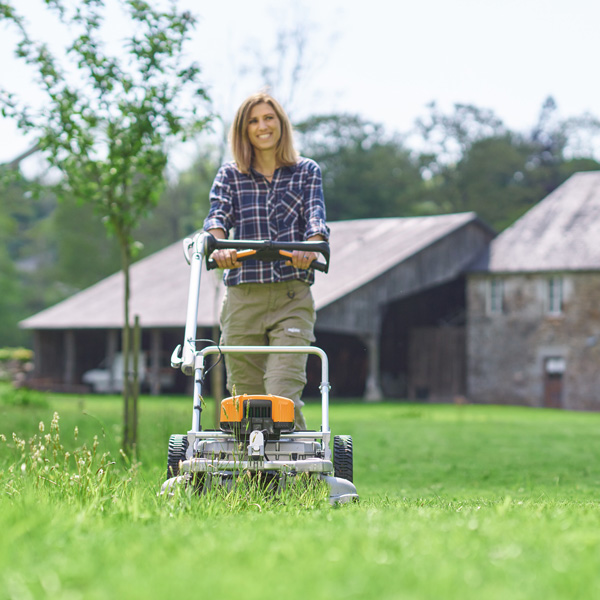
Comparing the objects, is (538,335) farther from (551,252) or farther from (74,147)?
(74,147)

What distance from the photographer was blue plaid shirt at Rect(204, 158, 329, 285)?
219 inches

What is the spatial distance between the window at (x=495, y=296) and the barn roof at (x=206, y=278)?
233cm

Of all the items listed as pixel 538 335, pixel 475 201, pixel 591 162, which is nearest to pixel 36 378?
pixel 538 335

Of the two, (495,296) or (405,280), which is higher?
(405,280)

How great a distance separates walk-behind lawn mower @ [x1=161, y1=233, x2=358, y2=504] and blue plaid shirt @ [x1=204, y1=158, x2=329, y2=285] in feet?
1.52

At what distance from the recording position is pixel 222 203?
5.62 metres

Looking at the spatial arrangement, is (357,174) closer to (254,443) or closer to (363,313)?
(363,313)

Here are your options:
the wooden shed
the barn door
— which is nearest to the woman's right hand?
the wooden shed

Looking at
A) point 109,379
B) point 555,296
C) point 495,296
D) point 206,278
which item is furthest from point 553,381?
point 109,379

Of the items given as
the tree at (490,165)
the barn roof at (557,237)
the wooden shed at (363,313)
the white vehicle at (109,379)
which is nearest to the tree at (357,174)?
the tree at (490,165)

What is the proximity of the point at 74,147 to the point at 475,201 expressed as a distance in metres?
48.2

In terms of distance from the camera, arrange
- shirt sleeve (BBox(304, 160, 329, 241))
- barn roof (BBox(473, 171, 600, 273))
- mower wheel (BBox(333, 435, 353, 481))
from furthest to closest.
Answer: barn roof (BBox(473, 171, 600, 273)) < shirt sleeve (BBox(304, 160, 329, 241)) < mower wheel (BBox(333, 435, 353, 481))

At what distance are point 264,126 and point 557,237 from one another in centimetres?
2950

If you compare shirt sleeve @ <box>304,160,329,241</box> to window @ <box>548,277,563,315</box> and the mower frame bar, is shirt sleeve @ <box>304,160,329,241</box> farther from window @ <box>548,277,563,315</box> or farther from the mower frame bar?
window @ <box>548,277,563,315</box>
